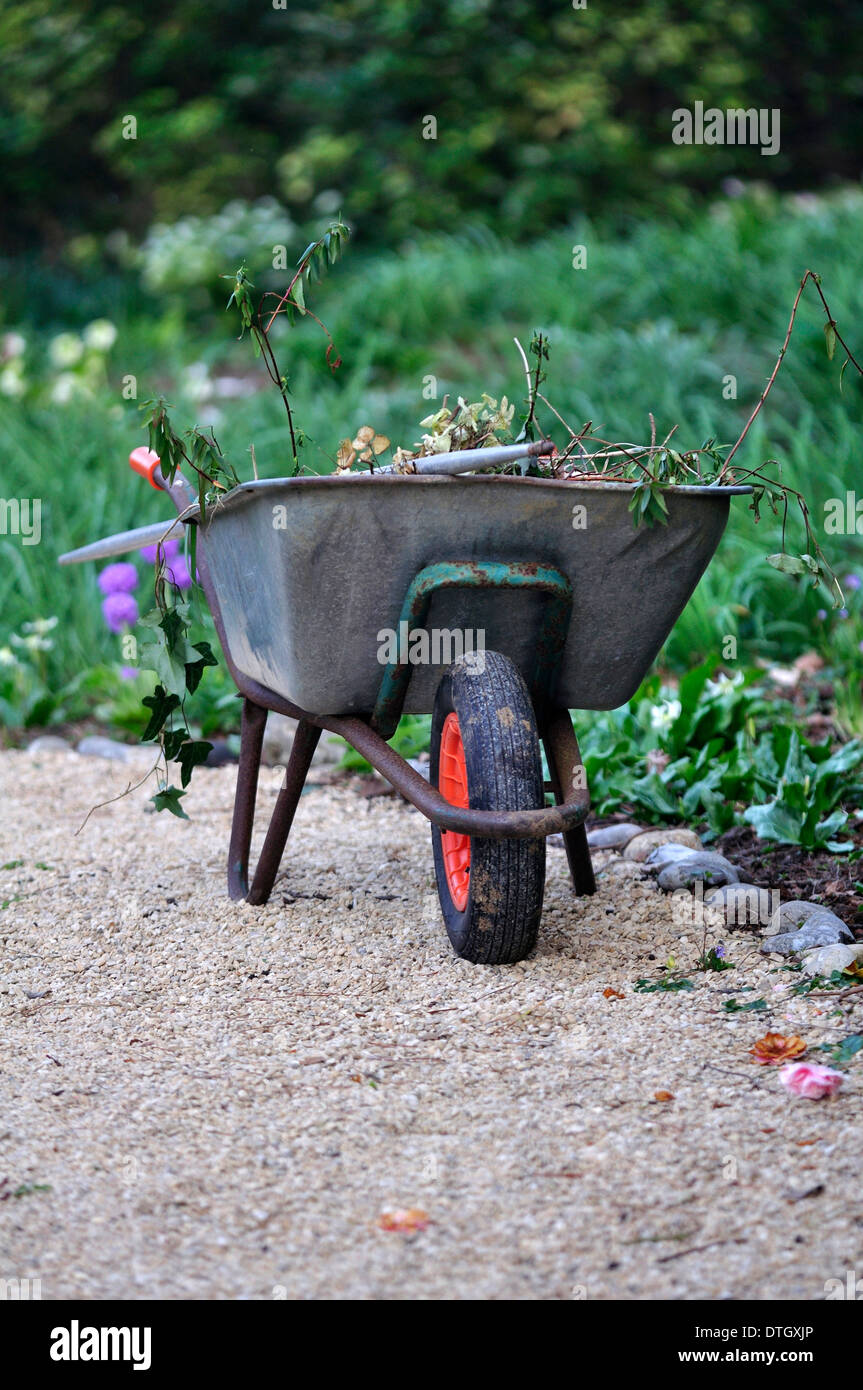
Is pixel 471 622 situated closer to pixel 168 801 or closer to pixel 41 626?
pixel 168 801

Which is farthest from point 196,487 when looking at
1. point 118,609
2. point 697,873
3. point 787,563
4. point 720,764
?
point 118,609

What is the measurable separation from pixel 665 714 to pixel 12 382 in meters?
3.68

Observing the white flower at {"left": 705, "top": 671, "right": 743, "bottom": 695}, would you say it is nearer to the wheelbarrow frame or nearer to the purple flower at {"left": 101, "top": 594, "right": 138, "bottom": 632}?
the wheelbarrow frame

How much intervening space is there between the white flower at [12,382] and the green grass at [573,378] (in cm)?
12

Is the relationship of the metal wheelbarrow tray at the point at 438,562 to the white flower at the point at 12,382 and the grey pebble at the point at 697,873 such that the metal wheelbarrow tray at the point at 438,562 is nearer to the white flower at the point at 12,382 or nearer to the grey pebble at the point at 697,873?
the grey pebble at the point at 697,873

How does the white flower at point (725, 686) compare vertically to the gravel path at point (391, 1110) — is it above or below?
above

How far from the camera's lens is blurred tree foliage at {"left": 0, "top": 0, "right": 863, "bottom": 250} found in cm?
867

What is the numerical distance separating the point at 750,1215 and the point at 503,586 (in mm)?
866

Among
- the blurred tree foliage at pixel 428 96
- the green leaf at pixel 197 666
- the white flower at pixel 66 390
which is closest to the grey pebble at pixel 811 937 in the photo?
the green leaf at pixel 197 666

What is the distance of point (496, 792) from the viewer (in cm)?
172

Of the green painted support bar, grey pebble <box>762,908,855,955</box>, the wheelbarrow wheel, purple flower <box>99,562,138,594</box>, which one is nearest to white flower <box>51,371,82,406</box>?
purple flower <box>99,562,138,594</box>

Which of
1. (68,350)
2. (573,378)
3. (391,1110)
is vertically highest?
(68,350)

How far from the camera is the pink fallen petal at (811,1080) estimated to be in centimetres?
145

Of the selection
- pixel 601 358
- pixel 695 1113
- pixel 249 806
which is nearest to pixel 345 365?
pixel 601 358
